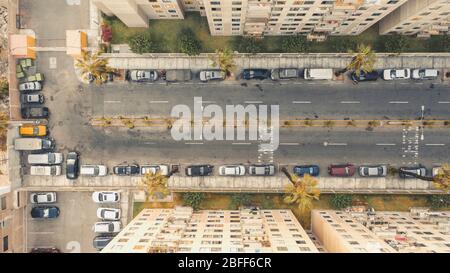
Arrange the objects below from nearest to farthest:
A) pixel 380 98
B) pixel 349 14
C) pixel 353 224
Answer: pixel 349 14 → pixel 353 224 → pixel 380 98

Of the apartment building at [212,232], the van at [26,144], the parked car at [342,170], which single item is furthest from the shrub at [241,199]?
the van at [26,144]

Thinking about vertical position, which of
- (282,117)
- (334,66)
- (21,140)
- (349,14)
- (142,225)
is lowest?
(142,225)

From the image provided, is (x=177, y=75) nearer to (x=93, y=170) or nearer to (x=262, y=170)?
(x=262, y=170)

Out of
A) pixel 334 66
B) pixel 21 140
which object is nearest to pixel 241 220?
pixel 334 66

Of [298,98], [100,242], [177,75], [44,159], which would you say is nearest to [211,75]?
[177,75]

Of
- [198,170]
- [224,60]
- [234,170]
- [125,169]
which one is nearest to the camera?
[224,60]

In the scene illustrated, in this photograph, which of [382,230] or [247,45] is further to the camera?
[247,45]

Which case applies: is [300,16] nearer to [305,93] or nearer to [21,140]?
[305,93]
